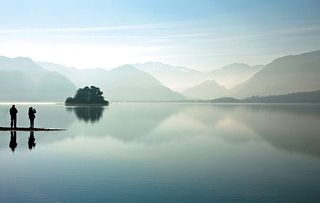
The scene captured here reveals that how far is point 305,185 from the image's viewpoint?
→ 975 inches

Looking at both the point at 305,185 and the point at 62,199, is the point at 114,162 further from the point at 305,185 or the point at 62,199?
the point at 305,185

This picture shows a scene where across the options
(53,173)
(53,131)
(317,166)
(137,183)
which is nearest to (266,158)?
(317,166)

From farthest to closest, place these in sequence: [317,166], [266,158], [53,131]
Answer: [53,131] < [266,158] < [317,166]

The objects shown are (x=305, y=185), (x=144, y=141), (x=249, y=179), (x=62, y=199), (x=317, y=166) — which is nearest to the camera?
(x=62, y=199)

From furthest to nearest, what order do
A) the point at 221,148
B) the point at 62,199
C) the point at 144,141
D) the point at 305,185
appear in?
the point at 144,141 < the point at 221,148 < the point at 305,185 < the point at 62,199

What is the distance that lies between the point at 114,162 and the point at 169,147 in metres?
12.5

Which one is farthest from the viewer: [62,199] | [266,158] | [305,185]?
[266,158]

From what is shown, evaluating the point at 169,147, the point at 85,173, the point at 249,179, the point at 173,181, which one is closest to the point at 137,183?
the point at 173,181

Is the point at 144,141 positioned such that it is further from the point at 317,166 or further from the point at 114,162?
the point at 317,166

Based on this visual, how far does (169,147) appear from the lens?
147 ft

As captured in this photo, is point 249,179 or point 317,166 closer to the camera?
point 249,179

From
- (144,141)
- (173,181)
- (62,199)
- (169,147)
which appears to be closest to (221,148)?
(169,147)

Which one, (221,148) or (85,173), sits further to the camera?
(221,148)

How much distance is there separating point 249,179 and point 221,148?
17219mm
